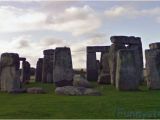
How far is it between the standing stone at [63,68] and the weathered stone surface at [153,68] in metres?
3.85

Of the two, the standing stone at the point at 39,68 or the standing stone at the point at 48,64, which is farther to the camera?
the standing stone at the point at 39,68

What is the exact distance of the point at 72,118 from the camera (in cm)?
1047

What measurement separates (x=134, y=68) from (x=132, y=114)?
894cm

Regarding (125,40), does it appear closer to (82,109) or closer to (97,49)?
(97,49)

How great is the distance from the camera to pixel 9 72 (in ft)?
66.3

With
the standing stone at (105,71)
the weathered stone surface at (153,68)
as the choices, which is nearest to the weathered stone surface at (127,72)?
the weathered stone surface at (153,68)

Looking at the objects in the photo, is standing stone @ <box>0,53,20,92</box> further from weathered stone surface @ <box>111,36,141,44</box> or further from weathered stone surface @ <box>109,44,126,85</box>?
weathered stone surface @ <box>111,36,141,44</box>

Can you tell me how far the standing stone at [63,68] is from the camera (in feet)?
71.2

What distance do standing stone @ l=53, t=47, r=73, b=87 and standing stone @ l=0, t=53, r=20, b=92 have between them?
2418 millimetres

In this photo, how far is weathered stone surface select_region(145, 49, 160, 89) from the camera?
2014cm

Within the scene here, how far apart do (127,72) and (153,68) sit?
1.48 metres

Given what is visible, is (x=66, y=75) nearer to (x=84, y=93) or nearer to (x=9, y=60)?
(x=9, y=60)

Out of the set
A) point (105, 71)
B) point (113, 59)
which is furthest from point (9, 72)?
point (105, 71)

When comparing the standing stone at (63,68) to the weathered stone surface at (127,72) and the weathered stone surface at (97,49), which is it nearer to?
the weathered stone surface at (127,72)
